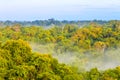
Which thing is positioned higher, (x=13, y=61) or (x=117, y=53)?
(x=13, y=61)

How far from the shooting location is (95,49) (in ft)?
172

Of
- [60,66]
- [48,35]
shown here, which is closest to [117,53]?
[48,35]

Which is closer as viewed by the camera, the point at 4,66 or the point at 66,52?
the point at 4,66

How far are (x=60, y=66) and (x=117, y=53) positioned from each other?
37.0m

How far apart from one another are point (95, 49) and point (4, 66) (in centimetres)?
3867

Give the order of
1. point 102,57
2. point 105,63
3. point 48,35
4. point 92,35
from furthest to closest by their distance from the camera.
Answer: point 48,35, point 92,35, point 102,57, point 105,63

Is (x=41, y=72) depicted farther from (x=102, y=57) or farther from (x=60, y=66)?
(x=102, y=57)

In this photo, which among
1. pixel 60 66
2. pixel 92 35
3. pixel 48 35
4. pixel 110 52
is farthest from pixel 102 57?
pixel 60 66

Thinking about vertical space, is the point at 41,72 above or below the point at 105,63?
above

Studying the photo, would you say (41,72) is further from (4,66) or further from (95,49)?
(95,49)

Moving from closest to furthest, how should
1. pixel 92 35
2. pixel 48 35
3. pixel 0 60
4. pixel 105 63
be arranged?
pixel 0 60 < pixel 105 63 < pixel 92 35 < pixel 48 35

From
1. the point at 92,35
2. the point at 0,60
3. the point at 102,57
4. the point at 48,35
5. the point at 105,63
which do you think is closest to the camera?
the point at 0,60

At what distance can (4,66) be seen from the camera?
1423 centimetres

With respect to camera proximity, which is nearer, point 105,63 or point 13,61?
point 13,61
